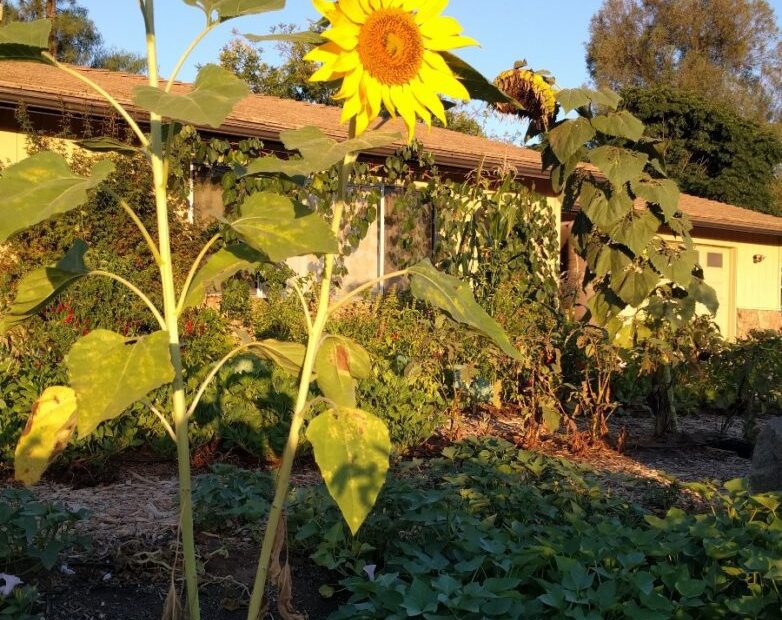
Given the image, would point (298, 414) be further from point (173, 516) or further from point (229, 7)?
point (173, 516)

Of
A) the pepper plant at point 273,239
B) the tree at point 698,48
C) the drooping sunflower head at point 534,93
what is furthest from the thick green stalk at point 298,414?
the tree at point 698,48

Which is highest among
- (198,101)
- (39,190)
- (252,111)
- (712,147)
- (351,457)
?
(712,147)

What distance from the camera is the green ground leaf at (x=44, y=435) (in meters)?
1.92

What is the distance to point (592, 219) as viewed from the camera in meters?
6.47

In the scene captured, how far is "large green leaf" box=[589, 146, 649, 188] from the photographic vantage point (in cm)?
624

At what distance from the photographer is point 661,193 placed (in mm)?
6281

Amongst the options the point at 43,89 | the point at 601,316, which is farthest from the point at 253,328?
the point at 601,316

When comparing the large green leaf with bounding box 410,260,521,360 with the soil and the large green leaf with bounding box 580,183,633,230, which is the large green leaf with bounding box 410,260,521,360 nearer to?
the soil

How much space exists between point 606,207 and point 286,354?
479 cm

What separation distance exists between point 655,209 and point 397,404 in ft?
7.96

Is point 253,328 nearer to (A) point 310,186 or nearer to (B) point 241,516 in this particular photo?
(A) point 310,186

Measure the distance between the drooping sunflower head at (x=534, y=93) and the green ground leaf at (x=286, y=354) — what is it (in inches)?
208

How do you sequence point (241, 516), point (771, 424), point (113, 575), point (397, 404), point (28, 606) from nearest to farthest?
point (28, 606) < point (113, 575) < point (241, 516) < point (771, 424) < point (397, 404)

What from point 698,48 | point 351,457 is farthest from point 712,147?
point 351,457
